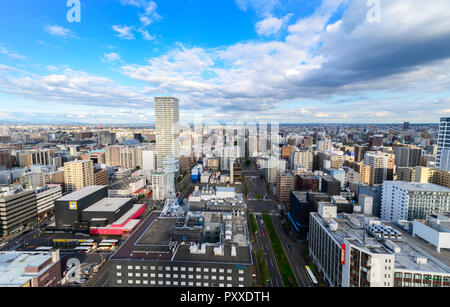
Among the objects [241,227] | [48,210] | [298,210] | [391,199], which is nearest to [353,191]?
[391,199]

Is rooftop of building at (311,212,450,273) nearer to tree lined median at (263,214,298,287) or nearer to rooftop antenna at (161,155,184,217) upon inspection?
tree lined median at (263,214,298,287)

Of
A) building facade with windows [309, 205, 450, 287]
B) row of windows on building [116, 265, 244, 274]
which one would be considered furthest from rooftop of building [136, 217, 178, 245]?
building facade with windows [309, 205, 450, 287]

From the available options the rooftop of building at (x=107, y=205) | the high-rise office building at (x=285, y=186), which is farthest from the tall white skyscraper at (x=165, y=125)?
the high-rise office building at (x=285, y=186)

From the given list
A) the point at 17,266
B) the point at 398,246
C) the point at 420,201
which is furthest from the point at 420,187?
the point at 17,266

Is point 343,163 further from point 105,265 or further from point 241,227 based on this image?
point 105,265

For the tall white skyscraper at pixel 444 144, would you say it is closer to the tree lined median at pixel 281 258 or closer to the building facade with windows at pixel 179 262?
the tree lined median at pixel 281 258
